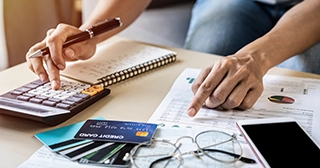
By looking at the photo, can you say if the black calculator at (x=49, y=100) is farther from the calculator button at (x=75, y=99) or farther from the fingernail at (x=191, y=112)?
the fingernail at (x=191, y=112)

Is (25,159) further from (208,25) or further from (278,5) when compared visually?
(278,5)

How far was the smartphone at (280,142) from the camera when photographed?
1.77ft

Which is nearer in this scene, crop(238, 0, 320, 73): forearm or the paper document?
the paper document

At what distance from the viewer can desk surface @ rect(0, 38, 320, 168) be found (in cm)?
60

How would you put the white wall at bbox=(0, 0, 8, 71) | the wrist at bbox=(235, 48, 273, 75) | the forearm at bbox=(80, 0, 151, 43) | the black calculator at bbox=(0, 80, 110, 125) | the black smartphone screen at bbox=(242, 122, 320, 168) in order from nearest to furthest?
the black smartphone screen at bbox=(242, 122, 320, 168) → the black calculator at bbox=(0, 80, 110, 125) → the wrist at bbox=(235, 48, 273, 75) → the forearm at bbox=(80, 0, 151, 43) → the white wall at bbox=(0, 0, 8, 71)

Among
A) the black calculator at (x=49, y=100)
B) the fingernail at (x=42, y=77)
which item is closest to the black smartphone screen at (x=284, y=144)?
the black calculator at (x=49, y=100)

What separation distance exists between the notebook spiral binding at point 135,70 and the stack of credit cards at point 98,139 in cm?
19

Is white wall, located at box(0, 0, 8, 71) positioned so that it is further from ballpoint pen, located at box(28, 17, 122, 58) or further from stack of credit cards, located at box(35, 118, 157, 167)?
stack of credit cards, located at box(35, 118, 157, 167)

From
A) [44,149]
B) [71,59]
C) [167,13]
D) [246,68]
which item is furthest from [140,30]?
[44,149]

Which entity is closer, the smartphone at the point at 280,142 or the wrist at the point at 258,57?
the smartphone at the point at 280,142

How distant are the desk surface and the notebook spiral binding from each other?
0.4 inches

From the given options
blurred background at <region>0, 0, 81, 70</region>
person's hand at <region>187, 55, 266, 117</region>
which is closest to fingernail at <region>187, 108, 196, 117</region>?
person's hand at <region>187, 55, 266, 117</region>

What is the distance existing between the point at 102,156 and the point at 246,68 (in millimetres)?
322

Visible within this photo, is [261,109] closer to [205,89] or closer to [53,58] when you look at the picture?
[205,89]
